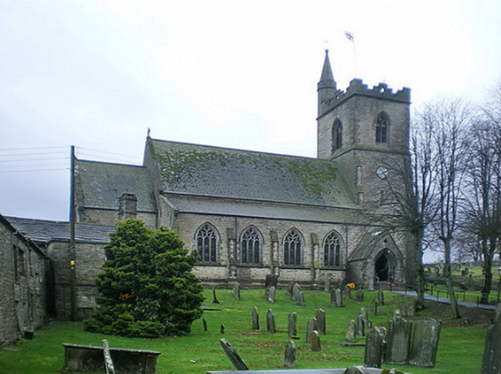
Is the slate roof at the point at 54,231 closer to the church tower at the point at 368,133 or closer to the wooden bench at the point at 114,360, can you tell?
the wooden bench at the point at 114,360

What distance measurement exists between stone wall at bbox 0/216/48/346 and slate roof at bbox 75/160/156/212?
16033mm

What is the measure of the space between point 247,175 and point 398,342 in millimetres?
32088

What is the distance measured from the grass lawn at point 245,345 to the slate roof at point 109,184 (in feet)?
42.8

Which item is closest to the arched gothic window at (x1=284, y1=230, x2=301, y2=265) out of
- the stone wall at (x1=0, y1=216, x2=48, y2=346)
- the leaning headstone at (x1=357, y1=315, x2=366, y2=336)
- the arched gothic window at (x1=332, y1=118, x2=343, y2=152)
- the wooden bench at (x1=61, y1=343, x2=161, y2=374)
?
the arched gothic window at (x1=332, y1=118, x2=343, y2=152)

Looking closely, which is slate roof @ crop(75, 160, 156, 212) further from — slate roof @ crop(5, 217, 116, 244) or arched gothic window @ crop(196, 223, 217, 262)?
slate roof @ crop(5, 217, 116, 244)

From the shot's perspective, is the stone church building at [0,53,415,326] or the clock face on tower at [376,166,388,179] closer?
the stone church building at [0,53,415,326]

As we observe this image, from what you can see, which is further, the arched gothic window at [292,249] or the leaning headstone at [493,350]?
the arched gothic window at [292,249]

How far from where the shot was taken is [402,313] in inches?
1204

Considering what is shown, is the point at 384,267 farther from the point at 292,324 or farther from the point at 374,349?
the point at 374,349

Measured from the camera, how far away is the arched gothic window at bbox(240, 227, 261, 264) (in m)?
43.2

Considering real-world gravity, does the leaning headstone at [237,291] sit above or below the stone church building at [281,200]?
below

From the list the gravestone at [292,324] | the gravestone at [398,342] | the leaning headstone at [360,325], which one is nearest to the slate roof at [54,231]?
the gravestone at [292,324]

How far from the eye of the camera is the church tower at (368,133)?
161ft

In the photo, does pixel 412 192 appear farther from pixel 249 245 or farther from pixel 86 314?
pixel 86 314
